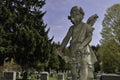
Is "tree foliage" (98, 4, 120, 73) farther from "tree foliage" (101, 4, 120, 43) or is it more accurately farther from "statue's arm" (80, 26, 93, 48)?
"statue's arm" (80, 26, 93, 48)

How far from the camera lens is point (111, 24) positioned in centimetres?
4469

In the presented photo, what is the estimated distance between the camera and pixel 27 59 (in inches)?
1326

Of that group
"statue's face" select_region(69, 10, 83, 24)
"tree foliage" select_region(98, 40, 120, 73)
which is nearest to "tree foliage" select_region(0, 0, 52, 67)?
"tree foliage" select_region(98, 40, 120, 73)

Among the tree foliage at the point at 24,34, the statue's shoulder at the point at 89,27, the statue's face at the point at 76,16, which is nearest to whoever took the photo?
the statue's shoulder at the point at 89,27

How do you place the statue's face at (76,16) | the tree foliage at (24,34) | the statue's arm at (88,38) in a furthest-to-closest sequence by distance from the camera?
1. the tree foliage at (24,34)
2. the statue's face at (76,16)
3. the statue's arm at (88,38)

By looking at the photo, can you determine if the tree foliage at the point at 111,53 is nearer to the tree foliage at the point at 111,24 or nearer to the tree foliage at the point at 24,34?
the tree foliage at the point at 111,24

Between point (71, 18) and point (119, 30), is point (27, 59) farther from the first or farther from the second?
point (71, 18)

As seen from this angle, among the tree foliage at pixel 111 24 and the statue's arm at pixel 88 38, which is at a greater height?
the tree foliage at pixel 111 24

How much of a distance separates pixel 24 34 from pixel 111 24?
17.2 meters

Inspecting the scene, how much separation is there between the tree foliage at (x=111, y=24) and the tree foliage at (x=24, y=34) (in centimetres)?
1232

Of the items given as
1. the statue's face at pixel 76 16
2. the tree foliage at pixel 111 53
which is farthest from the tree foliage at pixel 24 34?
the statue's face at pixel 76 16

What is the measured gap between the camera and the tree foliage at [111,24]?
43.6 meters

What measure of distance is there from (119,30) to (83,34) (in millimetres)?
36900

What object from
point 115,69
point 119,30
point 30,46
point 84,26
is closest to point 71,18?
point 84,26
